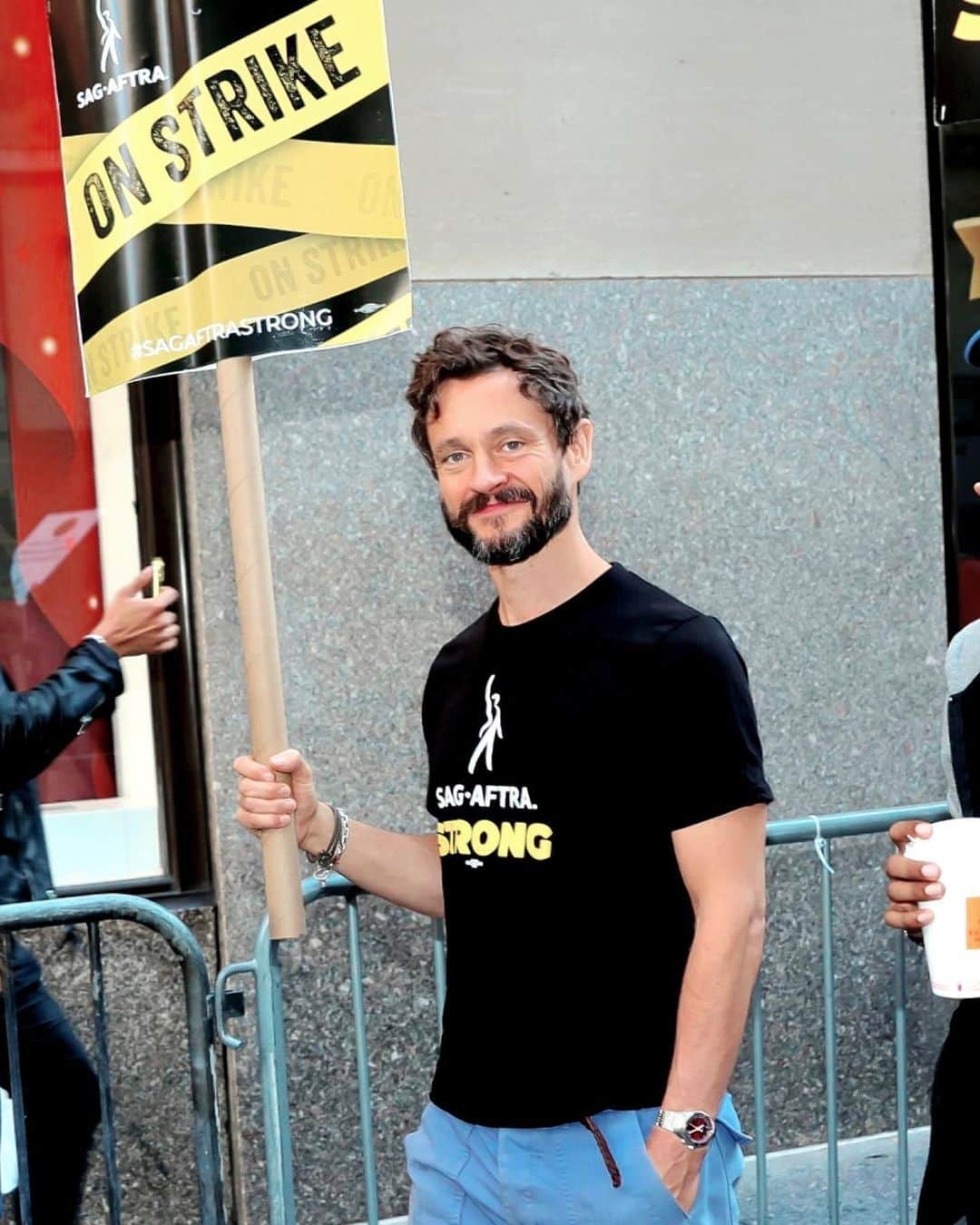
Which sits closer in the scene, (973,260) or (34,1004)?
(34,1004)

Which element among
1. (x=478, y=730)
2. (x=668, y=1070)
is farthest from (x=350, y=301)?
(x=668, y=1070)

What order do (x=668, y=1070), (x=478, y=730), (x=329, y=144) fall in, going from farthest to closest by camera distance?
(x=329, y=144), (x=478, y=730), (x=668, y=1070)

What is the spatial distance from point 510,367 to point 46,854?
1.88m

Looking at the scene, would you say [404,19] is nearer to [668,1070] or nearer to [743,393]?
[743,393]

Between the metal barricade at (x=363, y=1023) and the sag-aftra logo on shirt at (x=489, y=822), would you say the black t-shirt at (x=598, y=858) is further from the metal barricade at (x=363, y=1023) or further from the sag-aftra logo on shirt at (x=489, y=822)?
the metal barricade at (x=363, y=1023)

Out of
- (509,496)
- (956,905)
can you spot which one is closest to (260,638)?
(509,496)

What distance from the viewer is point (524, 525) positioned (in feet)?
8.27

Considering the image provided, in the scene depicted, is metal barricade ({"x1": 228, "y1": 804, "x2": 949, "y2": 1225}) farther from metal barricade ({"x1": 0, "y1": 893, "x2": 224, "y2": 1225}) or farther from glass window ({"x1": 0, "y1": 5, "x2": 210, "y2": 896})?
glass window ({"x1": 0, "y1": 5, "x2": 210, "y2": 896})

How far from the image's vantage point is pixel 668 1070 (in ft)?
7.82

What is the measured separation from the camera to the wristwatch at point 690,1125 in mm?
2309

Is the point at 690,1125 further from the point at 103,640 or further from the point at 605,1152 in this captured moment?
the point at 103,640

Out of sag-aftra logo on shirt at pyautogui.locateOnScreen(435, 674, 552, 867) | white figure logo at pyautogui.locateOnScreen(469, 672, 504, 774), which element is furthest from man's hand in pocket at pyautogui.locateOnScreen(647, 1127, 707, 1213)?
white figure logo at pyautogui.locateOnScreen(469, 672, 504, 774)

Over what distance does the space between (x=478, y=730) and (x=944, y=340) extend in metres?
3.03

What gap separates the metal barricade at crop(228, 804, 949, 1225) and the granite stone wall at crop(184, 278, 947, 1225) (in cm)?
82
